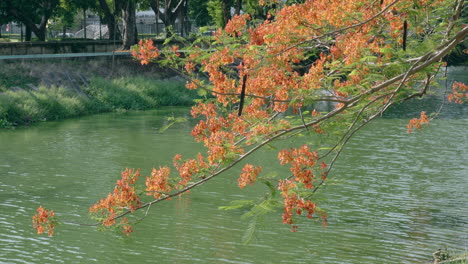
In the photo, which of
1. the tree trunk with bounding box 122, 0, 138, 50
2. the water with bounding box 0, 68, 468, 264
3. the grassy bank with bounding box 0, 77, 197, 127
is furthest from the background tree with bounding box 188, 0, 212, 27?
the water with bounding box 0, 68, 468, 264

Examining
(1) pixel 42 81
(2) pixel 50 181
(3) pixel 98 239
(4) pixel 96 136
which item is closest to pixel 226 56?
(3) pixel 98 239

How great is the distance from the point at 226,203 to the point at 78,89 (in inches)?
801

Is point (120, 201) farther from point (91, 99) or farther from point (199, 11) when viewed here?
point (199, 11)

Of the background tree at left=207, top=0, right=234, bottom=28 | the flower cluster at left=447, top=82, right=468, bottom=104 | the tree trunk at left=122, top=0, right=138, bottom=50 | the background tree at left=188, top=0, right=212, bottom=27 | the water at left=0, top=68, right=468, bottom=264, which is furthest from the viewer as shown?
the background tree at left=188, top=0, right=212, bottom=27

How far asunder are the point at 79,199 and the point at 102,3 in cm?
3206

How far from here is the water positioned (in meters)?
12.8

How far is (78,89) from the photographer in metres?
35.0

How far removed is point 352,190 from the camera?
57.8 feet

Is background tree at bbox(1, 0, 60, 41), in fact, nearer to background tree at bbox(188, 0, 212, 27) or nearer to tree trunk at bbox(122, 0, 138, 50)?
tree trunk at bbox(122, 0, 138, 50)

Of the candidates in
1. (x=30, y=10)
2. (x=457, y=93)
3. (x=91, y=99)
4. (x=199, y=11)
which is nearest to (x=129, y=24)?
(x=30, y=10)

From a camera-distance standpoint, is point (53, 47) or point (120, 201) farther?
point (53, 47)

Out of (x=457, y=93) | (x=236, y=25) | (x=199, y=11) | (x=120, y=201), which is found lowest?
(x=120, y=201)

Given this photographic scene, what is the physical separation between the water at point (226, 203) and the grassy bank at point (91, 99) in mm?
3136

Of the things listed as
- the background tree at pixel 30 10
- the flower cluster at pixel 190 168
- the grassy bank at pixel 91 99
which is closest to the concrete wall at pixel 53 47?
the background tree at pixel 30 10
